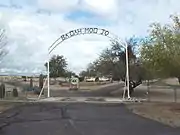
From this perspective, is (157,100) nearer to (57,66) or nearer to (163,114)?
(163,114)

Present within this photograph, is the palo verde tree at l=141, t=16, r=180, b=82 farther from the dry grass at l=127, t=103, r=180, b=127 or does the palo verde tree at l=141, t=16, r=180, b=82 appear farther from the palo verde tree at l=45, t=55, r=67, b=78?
the palo verde tree at l=45, t=55, r=67, b=78

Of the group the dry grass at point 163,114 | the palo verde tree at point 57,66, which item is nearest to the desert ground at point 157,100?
the dry grass at point 163,114

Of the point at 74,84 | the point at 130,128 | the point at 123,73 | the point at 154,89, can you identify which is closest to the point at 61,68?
the point at 74,84

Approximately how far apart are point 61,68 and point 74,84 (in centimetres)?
5416

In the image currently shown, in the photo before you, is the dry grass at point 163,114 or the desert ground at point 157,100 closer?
the dry grass at point 163,114

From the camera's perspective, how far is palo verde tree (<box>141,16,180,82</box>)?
2600cm

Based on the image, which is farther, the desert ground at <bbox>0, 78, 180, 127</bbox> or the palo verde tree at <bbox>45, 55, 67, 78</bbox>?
the palo verde tree at <bbox>45, 55, 67, 78</bbox>

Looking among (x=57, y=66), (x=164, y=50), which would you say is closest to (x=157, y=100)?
(x=164, y=50)

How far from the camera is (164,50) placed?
87.9 ft

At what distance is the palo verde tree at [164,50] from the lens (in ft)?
85.3

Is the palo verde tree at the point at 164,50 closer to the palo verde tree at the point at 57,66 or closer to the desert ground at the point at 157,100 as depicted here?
the desert ground at the point at 157,100

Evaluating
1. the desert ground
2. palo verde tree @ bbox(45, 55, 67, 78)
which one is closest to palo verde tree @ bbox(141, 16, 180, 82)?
the desert ground

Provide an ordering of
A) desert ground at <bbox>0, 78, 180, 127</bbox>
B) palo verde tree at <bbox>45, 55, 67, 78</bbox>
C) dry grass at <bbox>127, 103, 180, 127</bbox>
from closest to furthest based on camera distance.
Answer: dry grass at <bbox>127, 103, 180, 127</bbox>
desert ground at <bbox>0, 78, 180, 127</bbox>
palo verde tree at <bbox>45, 55, 67, 78</bbox>

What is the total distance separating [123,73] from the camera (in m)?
49.7
